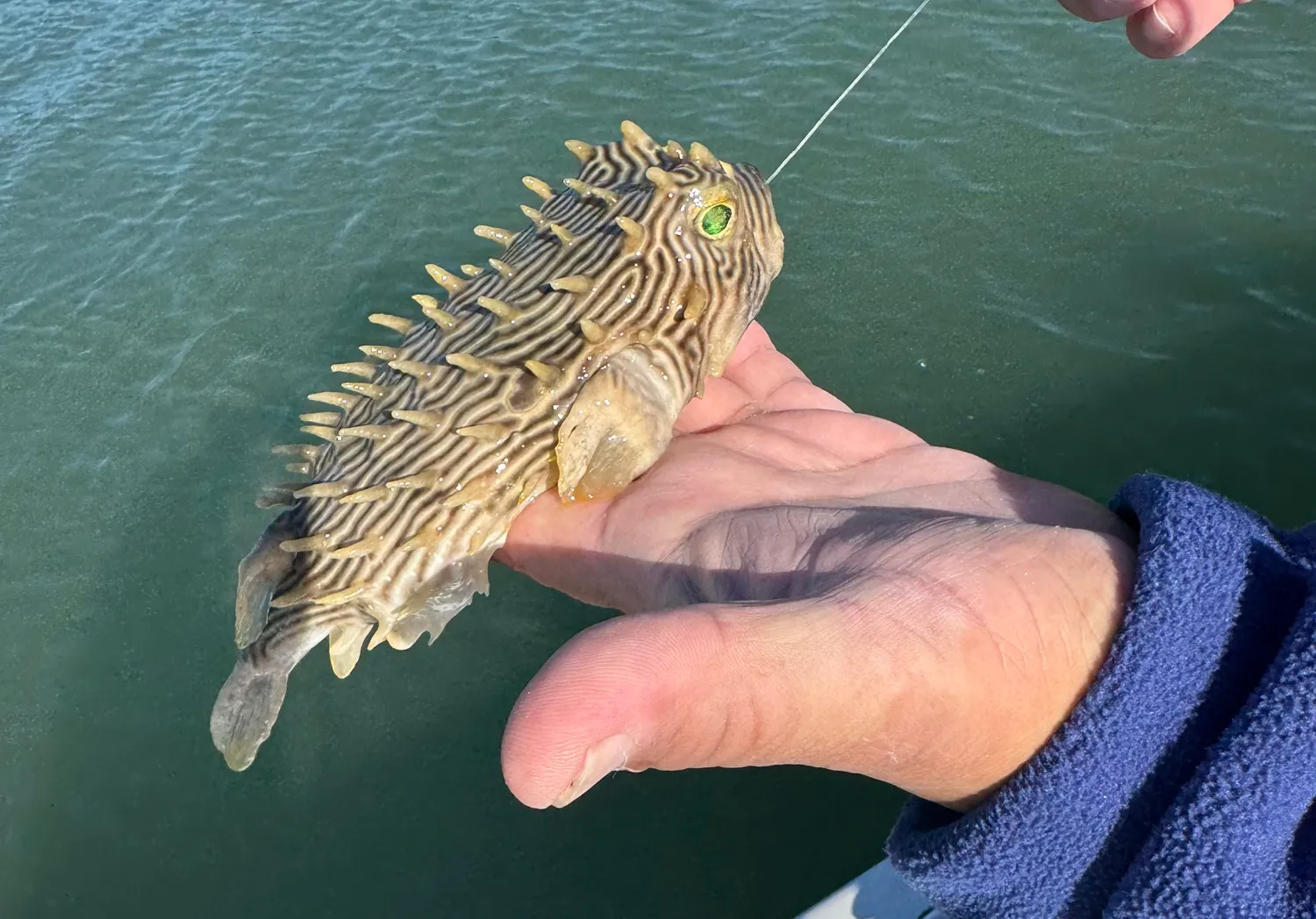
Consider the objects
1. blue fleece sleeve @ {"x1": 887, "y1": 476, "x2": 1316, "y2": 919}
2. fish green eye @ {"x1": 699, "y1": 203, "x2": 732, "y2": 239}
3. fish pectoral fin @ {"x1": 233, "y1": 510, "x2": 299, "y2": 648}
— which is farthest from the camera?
fish green eye @ {"x1": 699, "y1": 203, "x2": 732, "y2": 239}

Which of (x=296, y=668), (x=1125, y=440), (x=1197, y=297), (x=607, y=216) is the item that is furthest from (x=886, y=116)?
(x=296, y=668)

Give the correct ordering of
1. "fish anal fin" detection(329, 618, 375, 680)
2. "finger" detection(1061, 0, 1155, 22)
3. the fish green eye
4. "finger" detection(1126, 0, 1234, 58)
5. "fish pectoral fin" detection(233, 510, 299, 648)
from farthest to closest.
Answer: the fish green eye < "fish anal fin" detection(329, 618, 375, 680) < "fish pectoral fin" detection(233, 510, 299, 648) < "finger" detection(1126, 0, 1234, 58) < "finger" detection(1061, 0, 1155, 22)

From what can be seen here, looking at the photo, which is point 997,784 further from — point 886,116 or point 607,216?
point 886,116

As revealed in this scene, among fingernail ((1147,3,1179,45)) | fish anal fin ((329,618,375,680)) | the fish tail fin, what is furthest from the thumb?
fingernail ((1147,3,1179,45))

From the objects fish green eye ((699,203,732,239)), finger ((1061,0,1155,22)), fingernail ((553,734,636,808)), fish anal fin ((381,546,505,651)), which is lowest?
fish anal fin ((381,546,505,651))

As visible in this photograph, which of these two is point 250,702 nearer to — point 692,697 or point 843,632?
point 692,697

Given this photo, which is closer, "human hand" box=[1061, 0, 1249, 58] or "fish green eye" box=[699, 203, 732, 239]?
"human hand" box=[1061, 0, 1249, 58]

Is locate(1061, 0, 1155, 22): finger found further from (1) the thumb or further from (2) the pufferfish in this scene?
(1) the thumb
